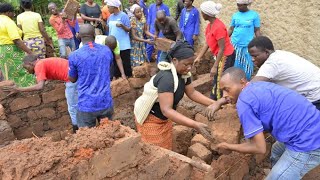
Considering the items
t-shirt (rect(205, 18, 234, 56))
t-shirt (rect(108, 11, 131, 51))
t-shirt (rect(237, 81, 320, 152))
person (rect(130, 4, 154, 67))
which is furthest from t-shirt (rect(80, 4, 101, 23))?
t-shirt (rect(237, 81, 320, 152))

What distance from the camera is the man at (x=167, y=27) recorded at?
6164mm

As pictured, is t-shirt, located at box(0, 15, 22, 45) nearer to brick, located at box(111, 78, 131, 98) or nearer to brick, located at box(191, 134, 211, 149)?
brick, located at box(111, 78, 131, 98)

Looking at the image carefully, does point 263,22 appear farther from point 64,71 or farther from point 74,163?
point 74,163

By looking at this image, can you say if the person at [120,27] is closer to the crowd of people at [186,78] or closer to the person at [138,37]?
the crowd of people at [186,78]

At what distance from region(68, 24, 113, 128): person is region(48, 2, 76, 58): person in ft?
12.1

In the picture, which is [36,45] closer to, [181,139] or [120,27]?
[120,27]

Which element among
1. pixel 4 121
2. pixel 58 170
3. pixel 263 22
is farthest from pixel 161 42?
pixel 58 170

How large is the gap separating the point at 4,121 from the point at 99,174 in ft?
9.81

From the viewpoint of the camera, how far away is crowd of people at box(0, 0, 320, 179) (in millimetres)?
2727

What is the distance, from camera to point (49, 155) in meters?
2.39

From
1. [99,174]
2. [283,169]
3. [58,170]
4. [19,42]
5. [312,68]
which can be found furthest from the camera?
[19,42]

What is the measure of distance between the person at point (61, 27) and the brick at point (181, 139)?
13.5 feet

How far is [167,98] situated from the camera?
3107mm

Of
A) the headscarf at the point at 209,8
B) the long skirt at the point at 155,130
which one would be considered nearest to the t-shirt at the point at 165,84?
the long skirt at the point at 155,130
